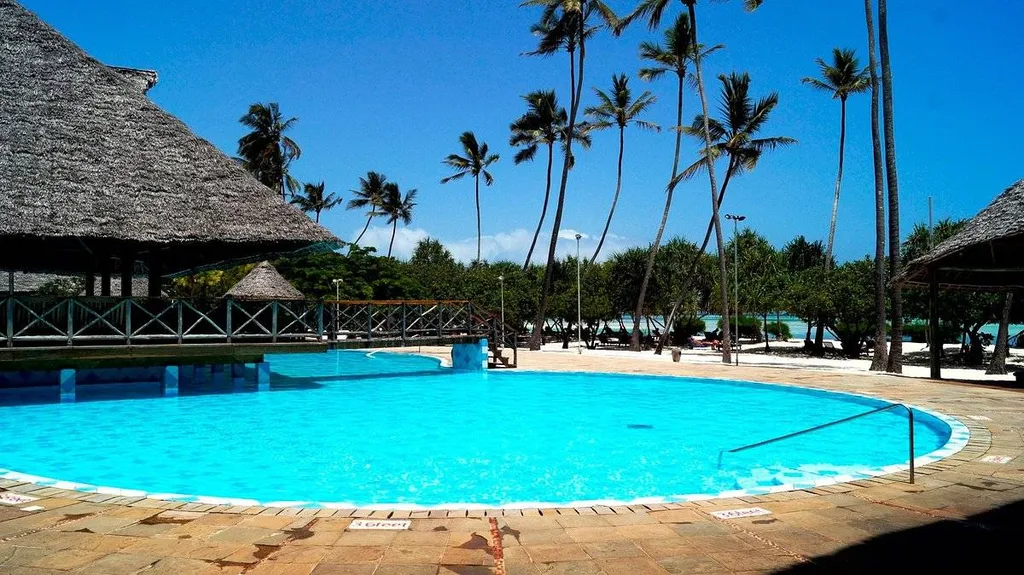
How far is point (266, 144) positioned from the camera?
141 ft

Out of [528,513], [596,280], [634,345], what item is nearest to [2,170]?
[528,513]

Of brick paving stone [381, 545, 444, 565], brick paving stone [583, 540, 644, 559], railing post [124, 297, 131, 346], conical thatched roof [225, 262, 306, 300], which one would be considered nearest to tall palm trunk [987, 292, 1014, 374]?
brick paving stone [583, 540, 644, 559]

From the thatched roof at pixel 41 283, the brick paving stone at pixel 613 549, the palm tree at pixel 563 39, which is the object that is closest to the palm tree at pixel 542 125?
the palm tree at pixel 563 39

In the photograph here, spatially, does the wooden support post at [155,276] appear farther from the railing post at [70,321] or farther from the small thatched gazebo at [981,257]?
the small thatched gazebo at [981,257]

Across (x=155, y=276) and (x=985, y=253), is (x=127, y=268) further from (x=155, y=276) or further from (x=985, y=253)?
(x=985, y=253)

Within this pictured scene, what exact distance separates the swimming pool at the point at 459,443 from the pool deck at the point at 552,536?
1.63 ft

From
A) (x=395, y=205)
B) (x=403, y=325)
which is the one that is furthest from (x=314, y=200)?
(x=403, y=325)

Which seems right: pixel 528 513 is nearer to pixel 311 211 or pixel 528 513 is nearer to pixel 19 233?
pixel 19 233

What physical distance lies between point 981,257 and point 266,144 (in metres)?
37.9

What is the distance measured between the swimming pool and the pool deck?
497 millimetres

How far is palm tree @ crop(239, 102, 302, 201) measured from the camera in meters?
42.7

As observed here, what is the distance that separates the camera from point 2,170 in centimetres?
1338

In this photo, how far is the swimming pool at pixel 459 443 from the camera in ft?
25.1

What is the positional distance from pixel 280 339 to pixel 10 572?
12.4m
